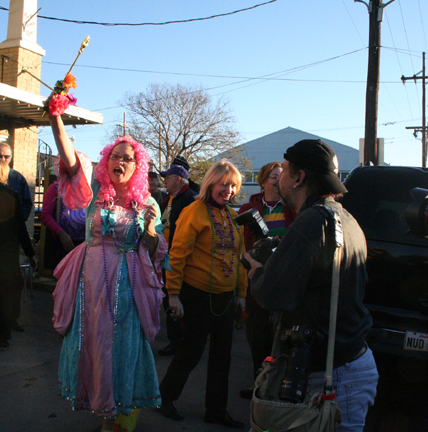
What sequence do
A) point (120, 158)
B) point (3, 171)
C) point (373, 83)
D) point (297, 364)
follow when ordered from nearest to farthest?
point (297, 364), point (120, 158), point (3, 171), point (373, 83)

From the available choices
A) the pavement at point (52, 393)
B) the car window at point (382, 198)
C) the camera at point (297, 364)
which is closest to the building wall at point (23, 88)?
the pavement at point (52, 393)

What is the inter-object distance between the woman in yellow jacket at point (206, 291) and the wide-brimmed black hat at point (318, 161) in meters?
1.59

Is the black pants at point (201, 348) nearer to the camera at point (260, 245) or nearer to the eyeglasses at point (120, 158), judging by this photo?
the eyeglasses at point (120, 158)

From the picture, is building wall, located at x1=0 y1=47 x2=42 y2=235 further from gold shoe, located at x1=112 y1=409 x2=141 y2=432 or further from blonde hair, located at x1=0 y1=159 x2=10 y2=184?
gold shoe, located at x1=112 y1=409 x2=141 y2=432

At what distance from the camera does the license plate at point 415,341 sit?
345 centimetres

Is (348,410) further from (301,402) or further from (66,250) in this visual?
(66,250)

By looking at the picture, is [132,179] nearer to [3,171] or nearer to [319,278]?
[319,278]

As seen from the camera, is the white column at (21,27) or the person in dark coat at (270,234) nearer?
the person in dark coat at (270,234)

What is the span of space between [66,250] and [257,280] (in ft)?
14.9

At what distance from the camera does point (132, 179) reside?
325 cm

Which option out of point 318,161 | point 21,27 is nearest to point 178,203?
point 318,161

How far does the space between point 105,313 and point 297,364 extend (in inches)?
62.5

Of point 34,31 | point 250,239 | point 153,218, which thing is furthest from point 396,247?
A: point 34,31

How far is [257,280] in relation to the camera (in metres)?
1.86
